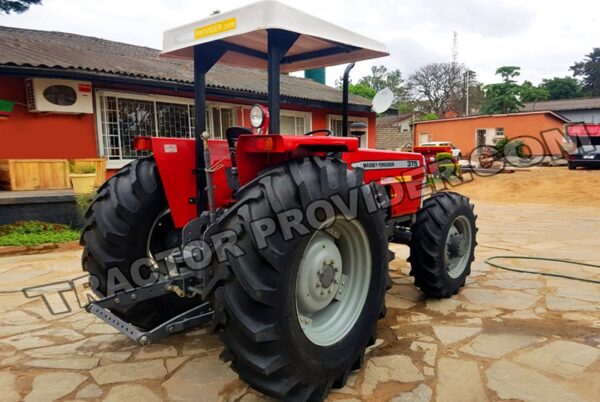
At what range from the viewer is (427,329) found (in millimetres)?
3098

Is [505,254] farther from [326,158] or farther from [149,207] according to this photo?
[149,207]

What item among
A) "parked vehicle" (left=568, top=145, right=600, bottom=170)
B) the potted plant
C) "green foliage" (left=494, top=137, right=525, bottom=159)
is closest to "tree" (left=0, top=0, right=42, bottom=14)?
the potted plant

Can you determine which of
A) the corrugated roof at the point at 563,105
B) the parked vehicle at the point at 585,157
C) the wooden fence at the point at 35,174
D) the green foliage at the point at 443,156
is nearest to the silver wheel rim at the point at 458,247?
the green foliage at the point at 443,156

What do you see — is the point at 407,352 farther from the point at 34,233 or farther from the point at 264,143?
the point at 34,233

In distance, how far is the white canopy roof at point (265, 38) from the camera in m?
2.12

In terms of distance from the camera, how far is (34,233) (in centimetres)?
625

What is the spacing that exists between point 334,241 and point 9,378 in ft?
6.63

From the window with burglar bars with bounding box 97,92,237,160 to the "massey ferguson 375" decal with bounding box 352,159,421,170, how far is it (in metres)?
5.40

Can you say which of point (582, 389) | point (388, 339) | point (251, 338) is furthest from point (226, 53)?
point (582, 389)

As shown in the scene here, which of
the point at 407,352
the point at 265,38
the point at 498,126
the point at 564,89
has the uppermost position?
the point at 564,89

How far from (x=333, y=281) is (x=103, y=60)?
855cm

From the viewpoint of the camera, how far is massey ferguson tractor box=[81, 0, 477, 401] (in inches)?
75.0

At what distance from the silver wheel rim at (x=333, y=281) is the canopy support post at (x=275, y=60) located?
66cm

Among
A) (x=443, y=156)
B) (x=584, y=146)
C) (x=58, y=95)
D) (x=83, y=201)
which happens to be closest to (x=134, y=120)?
(x=58, y=95)
